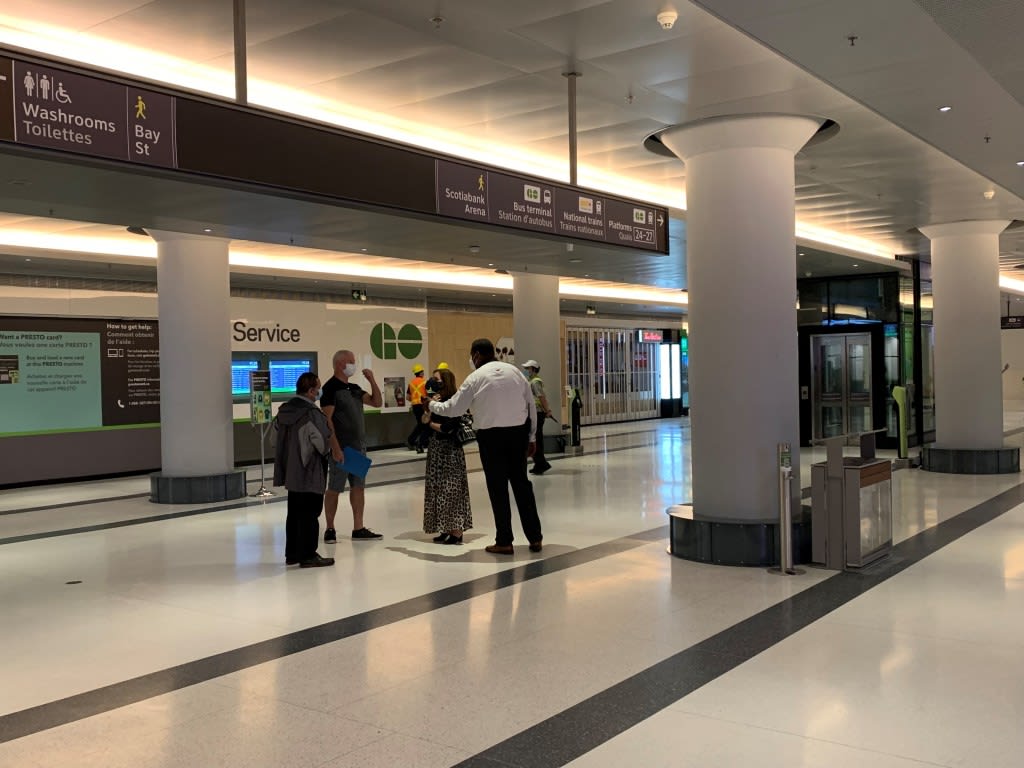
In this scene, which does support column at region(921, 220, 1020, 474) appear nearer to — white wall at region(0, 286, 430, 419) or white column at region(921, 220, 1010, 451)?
white column at region(921, 220, 1010, 451)

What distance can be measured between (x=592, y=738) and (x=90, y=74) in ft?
11.1

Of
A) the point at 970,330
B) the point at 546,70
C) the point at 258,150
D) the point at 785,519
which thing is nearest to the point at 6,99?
the point at 258,150

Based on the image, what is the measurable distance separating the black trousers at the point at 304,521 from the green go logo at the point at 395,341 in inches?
420

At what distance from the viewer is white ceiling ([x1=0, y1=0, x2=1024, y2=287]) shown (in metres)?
4.36

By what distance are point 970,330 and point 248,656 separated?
410 inches

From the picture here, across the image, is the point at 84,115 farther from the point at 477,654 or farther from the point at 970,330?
the point at 970,330

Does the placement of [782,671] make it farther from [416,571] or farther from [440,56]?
[440,56]

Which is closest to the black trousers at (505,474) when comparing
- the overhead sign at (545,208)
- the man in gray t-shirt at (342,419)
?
the man in gray t-shirt at (342,419)

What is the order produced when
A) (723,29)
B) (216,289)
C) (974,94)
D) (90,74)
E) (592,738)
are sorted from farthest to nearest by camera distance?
(216,289) → (974,94) → (723,29) → (90,74) → (592,738)

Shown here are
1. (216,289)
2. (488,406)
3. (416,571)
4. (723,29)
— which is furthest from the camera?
(216,289)

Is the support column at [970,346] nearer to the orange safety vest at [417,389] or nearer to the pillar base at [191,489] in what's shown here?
the orange safety vest at [417,389]

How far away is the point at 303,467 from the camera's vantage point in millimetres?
6465

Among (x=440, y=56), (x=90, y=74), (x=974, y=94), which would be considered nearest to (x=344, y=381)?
(x=440, y=56)

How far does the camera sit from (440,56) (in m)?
5.58
